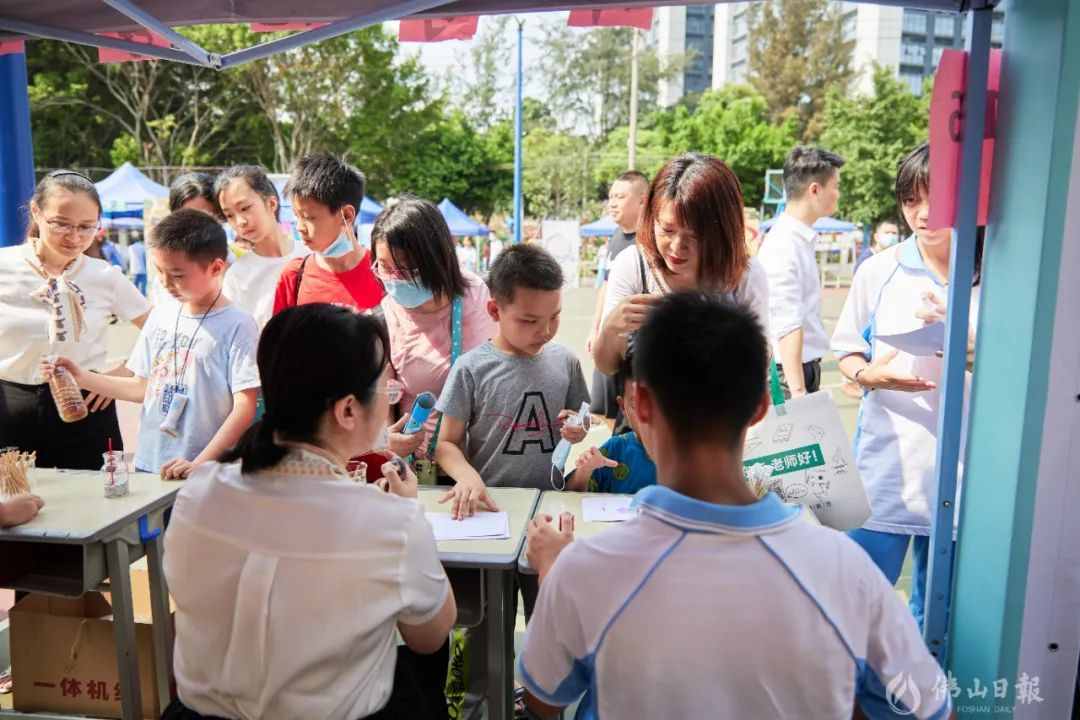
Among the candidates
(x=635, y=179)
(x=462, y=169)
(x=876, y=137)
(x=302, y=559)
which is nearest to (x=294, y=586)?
(x=302, y=559)

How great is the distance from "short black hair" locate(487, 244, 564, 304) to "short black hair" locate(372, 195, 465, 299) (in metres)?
0.33

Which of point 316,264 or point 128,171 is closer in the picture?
point 316,264

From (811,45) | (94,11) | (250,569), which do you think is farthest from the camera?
(811,45)

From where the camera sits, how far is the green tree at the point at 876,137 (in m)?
31.5

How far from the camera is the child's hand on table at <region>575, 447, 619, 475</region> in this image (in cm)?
233

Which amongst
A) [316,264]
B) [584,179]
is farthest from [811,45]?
[316,264]

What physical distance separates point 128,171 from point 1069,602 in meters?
16.8

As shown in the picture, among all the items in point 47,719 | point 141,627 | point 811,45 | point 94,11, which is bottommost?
point 47,719

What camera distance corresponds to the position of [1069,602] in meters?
1.75

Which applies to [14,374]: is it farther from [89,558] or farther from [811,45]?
[811,45]

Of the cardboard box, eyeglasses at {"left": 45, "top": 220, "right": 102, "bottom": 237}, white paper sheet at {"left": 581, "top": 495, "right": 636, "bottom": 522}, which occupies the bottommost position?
the cardboard box

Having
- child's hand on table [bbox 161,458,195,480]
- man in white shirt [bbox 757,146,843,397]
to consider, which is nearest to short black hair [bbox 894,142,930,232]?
man in white shirt [bbox 757,146,843,397]

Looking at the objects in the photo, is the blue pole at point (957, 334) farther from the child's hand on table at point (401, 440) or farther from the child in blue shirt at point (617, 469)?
the child's hand on table at point (401, 440)

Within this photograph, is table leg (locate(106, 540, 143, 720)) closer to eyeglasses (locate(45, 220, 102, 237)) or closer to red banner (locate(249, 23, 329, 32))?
eyeglasses (locate(45, 220, 102, 237))
